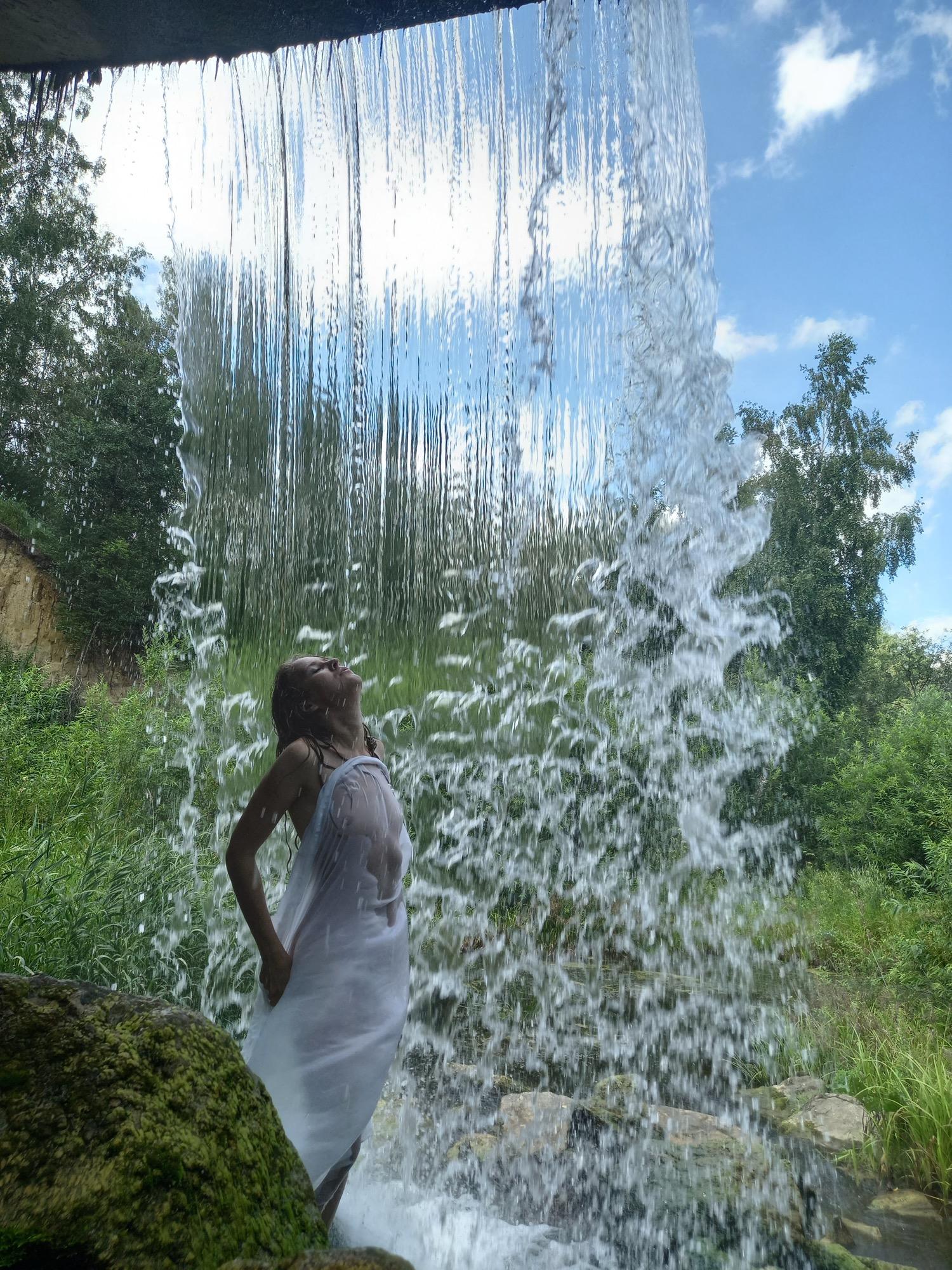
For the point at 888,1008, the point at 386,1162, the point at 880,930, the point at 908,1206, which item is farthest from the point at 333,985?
the point at 880,930

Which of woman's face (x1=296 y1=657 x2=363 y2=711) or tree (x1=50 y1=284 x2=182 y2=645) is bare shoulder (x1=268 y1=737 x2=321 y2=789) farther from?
tree (x1=50 y1=284 x2=182 y2=645)

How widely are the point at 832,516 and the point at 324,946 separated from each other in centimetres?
2029

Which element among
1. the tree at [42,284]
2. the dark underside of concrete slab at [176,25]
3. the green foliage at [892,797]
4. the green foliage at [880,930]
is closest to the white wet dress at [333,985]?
the dark underside of concrete slab at [176,25]

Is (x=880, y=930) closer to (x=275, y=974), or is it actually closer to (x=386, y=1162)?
(x=386, y=1162)

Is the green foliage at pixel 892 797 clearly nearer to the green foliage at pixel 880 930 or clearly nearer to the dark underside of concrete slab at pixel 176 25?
the green foliage at pixel 880 930

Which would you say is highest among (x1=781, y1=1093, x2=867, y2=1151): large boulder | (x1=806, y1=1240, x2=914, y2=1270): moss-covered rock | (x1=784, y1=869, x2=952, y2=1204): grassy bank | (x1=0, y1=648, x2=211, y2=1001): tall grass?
(x1=0, y1=648, x2=211, y2=1001): tall grass

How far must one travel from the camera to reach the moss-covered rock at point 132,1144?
42.5 inches

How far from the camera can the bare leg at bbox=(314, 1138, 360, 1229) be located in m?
2.00

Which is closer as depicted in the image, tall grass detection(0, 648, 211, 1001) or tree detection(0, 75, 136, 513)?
tall grass detection(0, 648, 211, 1001)

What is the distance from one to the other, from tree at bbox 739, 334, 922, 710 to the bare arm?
1773 centimetres

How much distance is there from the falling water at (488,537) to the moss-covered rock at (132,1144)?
2.59 metres

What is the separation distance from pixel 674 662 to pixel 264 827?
7643mm

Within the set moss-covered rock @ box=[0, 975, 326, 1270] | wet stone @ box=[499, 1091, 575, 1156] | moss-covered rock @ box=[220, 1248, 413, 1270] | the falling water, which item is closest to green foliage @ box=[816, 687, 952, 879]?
the falling water

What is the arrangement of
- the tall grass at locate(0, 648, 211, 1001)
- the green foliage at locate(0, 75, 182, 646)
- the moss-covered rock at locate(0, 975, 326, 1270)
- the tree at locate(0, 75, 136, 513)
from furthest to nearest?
1. the tree at locate(0, 75, 136, 513)
2. the green foliage at locate(0, 75, 182, 646)
3. the tall grass at locate(0, 648, 211, 1001)
4. the moss-covered rock at locate(0, 975, 326, 1270)
